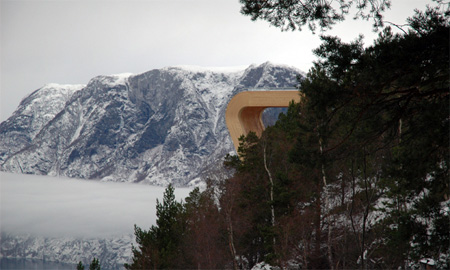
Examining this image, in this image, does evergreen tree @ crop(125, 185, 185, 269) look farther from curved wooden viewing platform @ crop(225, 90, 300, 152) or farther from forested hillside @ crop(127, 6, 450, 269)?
curved wooden viewing platform @ crop(225, 90, 300, 152)

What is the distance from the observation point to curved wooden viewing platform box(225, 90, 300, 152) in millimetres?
27500

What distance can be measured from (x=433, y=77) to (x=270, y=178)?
14288 mm

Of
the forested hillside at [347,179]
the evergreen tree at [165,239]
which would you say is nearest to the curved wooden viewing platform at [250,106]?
the forested hillside at [347,179]

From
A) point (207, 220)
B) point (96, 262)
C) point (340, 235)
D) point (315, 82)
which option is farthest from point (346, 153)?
point (96, 262)

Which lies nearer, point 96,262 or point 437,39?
point 437,39

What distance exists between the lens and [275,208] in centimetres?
2227

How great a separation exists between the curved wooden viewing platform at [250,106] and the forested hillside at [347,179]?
1295mm

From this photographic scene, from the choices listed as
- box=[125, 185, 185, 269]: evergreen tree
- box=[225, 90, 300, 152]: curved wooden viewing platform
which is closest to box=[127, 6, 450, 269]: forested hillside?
box=[125, 185, 185, 269]: evergreen tree

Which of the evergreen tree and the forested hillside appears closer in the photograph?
the forested hillside

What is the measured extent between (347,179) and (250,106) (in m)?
11.4

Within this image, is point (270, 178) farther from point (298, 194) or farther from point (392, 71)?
point (392, 71)

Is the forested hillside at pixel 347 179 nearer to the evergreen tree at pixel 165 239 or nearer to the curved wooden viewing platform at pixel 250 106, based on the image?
the evergreen tree at pixel 165 239

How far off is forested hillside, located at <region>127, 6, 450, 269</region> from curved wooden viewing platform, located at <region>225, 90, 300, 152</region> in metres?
1.30

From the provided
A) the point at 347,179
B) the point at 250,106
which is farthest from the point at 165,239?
the point at 347,179
